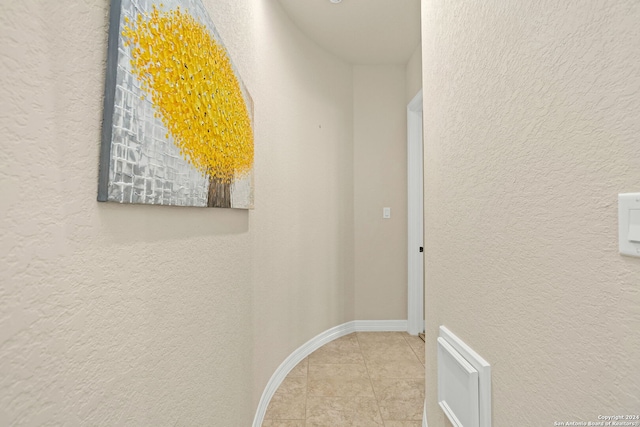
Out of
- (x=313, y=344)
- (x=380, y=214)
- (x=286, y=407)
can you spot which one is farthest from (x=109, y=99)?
(x=380, y=214)

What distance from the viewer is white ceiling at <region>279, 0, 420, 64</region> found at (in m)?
2.44

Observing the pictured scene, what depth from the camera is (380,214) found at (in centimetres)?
335

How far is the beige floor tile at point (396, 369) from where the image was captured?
2.39 meters

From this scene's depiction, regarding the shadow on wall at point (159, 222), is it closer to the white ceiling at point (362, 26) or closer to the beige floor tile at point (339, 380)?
the beige floor tile at point (339, 380)

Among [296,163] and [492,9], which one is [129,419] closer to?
[492,9]

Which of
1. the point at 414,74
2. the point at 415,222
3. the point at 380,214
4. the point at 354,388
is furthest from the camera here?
the point at 380,214

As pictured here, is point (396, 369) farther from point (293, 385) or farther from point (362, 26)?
point (362, 26)

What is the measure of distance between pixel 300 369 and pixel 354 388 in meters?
0.45

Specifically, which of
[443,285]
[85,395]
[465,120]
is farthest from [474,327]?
[85,395]

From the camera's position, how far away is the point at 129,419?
0.64 metres

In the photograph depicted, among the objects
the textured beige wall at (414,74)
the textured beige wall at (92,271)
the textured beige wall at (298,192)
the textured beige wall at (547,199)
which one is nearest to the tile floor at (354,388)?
the textured beige wall at (298,192)

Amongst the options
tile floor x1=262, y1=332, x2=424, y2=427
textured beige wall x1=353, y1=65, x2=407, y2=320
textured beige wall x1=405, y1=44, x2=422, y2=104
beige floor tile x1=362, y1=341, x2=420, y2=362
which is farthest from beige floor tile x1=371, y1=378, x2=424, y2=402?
textured beige wall x1=405, y1=44, x2=422, y2=104

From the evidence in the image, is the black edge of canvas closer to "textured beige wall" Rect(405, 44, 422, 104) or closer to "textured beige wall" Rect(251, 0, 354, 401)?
"textured beige wall" Rect(251, 0, 354, 401)

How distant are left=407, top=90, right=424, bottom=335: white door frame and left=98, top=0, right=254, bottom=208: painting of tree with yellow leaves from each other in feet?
7.69
